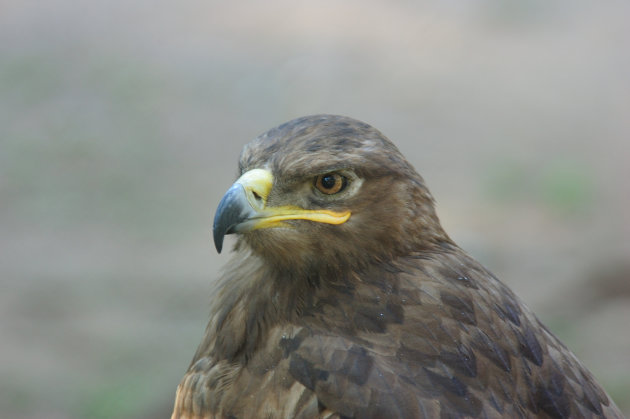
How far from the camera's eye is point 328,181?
3.12 meters

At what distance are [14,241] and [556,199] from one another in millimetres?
4930

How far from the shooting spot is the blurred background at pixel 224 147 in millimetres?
6676

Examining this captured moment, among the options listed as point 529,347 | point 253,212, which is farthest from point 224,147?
point 529,347

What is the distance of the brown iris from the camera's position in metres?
3.12

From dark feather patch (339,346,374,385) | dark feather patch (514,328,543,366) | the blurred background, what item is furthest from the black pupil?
the blurred background

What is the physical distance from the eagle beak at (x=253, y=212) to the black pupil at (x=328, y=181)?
90mm

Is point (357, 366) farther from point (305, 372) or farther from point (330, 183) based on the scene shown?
point (330, 183)

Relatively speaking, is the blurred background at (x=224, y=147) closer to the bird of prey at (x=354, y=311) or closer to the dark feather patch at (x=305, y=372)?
the bird of prey at (x=354, y=311)

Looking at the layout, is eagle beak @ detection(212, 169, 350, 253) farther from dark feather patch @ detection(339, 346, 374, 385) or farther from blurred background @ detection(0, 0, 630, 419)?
blurred background @ detection(0, 0, 630, 419)

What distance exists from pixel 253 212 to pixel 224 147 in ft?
19.8

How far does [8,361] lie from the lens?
21.3ft

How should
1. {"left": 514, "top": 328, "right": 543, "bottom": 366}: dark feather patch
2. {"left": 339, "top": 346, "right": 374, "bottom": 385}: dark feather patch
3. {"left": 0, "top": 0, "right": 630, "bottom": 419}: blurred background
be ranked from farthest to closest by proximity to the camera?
{"left": 0, "top": 0, "right": 630, "bottom": 419}: blurred background < {"left": 514, "top": 328, "right": 543, "bottom": 366}: dark feather patch < {"left": 339, "top": 346, "right": 374, "bottom": 385}: dark feather patch

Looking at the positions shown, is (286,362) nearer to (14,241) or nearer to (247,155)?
(247,155)

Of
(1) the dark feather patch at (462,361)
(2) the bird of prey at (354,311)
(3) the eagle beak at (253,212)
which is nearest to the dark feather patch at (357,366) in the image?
(2) the bird of prey at (354,311)
